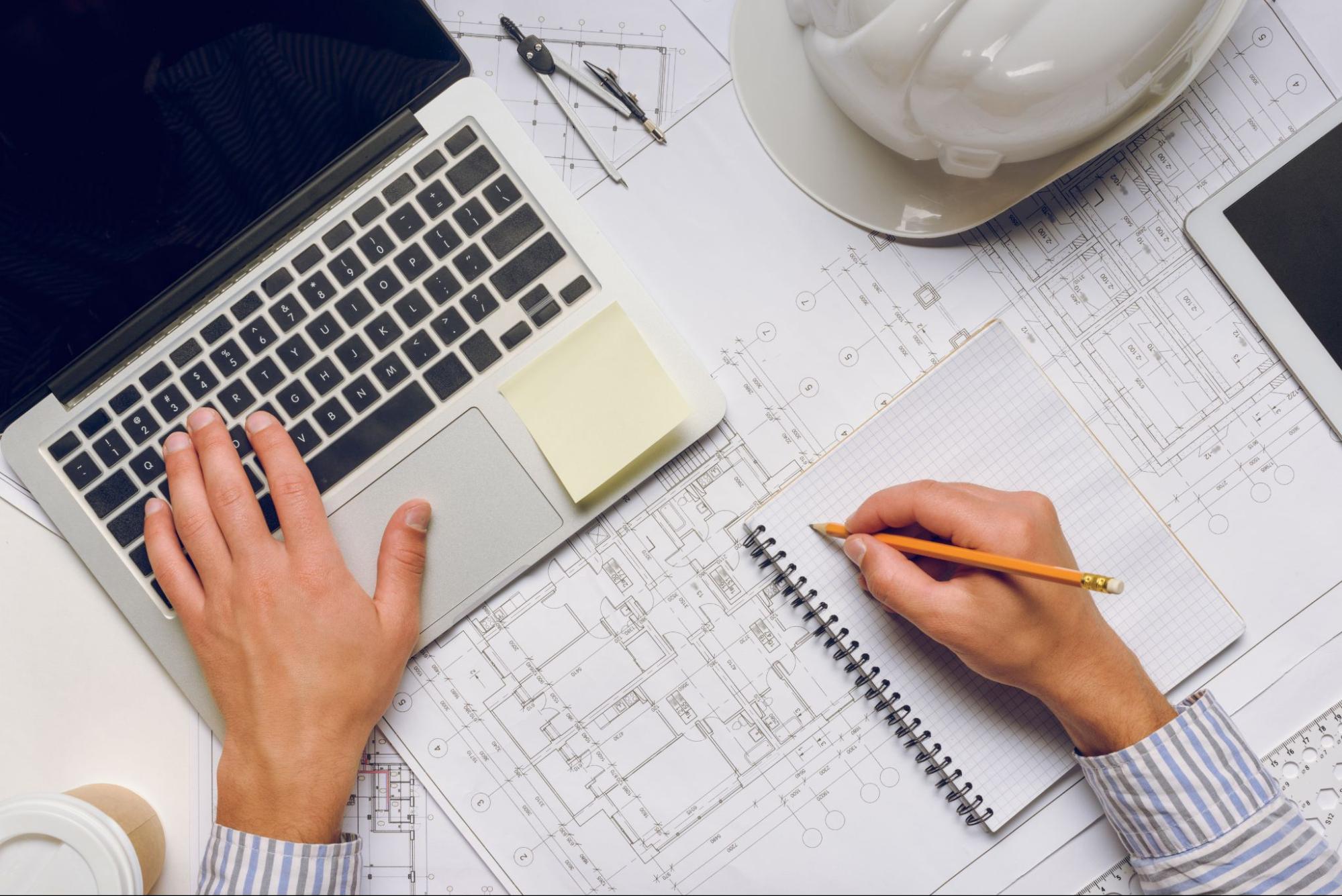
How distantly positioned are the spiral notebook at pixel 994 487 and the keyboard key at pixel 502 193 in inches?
13.2

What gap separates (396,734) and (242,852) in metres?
0.14

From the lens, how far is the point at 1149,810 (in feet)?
2.31

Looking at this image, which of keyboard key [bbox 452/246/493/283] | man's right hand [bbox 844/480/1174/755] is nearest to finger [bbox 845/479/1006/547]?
man's right hand [bbox 844/480/1174/755]

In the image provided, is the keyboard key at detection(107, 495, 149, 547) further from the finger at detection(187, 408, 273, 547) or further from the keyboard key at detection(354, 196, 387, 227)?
the keyboard key at detection(354, 196, 387, 227)

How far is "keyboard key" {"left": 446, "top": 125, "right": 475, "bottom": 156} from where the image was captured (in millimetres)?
687

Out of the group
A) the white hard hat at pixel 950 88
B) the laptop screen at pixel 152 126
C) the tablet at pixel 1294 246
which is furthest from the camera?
the tablet at pixel 1294 246

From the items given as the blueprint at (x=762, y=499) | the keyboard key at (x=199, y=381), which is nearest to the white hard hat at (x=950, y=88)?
the blueprint at (x=762, y=499)

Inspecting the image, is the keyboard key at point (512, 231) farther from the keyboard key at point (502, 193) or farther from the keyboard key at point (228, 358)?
the keyboard key at point (228, 358)

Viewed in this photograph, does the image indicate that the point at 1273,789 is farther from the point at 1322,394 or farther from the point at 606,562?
the point at 606,562

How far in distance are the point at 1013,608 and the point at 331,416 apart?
570 millimetres

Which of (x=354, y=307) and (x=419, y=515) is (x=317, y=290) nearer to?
(x=354, y=307)

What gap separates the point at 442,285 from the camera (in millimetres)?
687

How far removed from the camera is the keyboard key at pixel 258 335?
691mm

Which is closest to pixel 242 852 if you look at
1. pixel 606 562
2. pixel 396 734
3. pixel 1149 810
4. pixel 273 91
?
pixel 396 734
